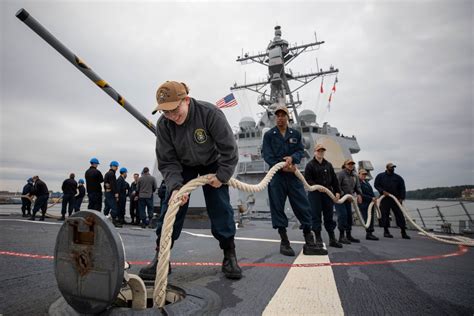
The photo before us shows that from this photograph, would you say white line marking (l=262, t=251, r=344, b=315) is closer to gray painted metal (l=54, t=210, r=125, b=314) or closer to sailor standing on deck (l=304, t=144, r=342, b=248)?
gray painted metal (l=54, t=210, r=125, b=314)

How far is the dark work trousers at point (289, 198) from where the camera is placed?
2814mm

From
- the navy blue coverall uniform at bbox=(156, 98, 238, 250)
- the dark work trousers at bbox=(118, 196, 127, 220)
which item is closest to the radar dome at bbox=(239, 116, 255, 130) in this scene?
the dark work trousers at bbox=(118, 196, 127, 220)

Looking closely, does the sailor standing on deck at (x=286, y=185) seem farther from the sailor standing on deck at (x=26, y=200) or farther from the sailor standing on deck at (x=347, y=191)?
the sailor standing on deck at (x=26, y=200)

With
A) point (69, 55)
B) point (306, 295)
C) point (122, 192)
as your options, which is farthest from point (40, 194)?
point (306, 295)

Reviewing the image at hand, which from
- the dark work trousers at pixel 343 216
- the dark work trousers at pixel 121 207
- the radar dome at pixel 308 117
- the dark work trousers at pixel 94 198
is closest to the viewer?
the dark work trousers at pixel 343 216

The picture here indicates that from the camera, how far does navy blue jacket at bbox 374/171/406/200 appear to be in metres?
5.13

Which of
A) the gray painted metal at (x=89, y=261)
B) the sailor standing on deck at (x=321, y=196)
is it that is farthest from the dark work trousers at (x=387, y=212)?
the gray painted metal at (x=89, y=261)

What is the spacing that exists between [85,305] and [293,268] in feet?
5.06

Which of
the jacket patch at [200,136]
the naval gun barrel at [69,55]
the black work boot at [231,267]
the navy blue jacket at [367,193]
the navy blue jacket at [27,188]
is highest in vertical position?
the naval gun barrel at [69,55]

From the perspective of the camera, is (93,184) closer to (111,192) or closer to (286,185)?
(111,192)

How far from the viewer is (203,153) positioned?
1855mm

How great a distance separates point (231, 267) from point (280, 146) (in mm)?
1692

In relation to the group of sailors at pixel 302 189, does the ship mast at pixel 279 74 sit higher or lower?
higher

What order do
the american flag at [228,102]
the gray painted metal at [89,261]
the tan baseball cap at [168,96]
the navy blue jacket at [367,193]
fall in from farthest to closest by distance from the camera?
the american flag at [228,102] → the navy blue jacket at [367,193] → the tan baseball cap at [168,96] → the gray painted metal at [89,261]
